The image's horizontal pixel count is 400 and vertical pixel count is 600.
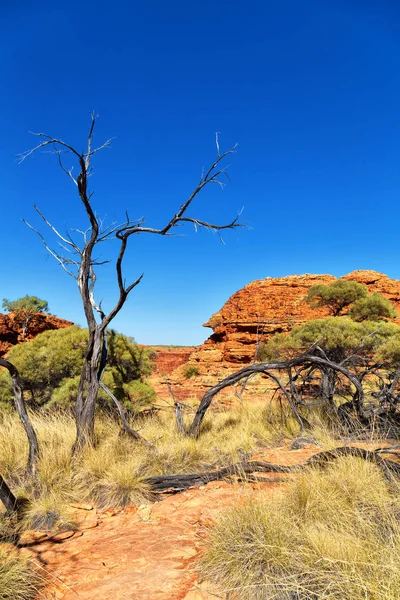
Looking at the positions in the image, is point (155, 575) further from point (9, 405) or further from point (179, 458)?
point (9, 405)

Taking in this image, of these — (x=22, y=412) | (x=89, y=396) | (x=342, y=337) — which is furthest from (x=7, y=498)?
(x=342, y=337)

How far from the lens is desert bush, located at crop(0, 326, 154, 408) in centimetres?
891

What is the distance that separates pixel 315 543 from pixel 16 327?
2310 centimetres

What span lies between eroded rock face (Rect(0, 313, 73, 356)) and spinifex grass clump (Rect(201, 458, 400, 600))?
20808 millimetres

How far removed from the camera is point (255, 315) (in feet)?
122

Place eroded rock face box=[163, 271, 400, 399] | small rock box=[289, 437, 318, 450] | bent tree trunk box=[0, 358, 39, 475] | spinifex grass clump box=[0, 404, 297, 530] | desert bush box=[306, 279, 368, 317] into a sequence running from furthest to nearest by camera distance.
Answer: desert bush box=[306, 279, 368, 317], eroded rock face box=[163, 271, 400, 399], small rock box=[289, 437, 318, 450], bent tree trunk box=[0, 358, 39, 475], spinifex grass clump box=[0, 404, 297, 530]

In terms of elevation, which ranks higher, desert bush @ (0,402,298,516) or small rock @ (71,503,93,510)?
desert bush @ (0,402,298,516)

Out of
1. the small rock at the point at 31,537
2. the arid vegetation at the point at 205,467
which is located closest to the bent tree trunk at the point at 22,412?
the arid vegetation at the point at 205,467

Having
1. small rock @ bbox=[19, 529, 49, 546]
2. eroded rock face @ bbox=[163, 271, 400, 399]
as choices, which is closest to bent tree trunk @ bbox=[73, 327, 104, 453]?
small rock @ bbox=[19, 529, 49, 546]

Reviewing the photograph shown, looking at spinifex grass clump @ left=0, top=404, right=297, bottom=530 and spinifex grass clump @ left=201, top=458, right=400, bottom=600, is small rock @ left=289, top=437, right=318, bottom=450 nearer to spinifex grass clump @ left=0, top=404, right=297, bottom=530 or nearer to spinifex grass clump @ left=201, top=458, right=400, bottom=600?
spinifex grass clump @ left=0, top=404, right=297, bottom=530

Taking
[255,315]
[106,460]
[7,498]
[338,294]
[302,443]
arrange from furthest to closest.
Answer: [255,315] → [338,294] → [302,443] → [106,460] → [7,498]

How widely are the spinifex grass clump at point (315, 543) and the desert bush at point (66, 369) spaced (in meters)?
6.16

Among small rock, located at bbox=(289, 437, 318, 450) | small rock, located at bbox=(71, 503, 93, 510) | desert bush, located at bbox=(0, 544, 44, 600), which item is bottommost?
small rock, located at bbox=(71, 503, 93, 510)

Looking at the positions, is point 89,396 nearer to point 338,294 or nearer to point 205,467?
point 205,467
